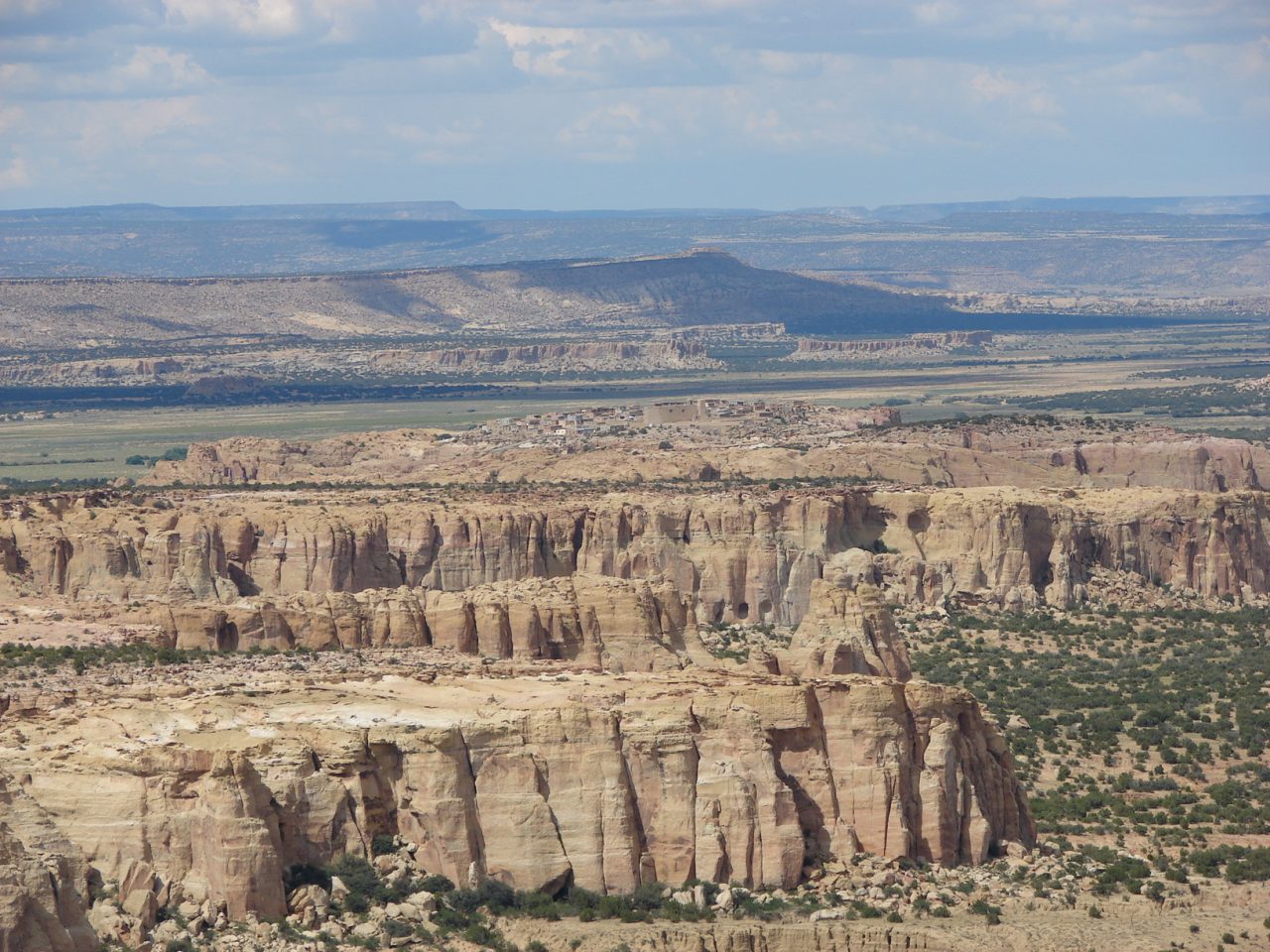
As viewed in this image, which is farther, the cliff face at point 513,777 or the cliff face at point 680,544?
the cliff face at point 680,544

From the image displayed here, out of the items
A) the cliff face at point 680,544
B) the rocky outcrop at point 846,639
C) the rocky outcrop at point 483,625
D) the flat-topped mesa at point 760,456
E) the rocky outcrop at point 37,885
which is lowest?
the flat-topped mesa at point 760,456

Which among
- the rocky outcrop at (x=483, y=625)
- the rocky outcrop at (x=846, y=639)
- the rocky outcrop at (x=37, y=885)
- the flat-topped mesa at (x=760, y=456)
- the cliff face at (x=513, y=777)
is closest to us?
the rocky outcrop at (x=37, y=885)

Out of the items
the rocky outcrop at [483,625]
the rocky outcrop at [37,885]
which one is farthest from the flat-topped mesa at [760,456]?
the rocky outcrop at [37,885]

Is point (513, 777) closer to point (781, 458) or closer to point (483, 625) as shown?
point (483, 625)

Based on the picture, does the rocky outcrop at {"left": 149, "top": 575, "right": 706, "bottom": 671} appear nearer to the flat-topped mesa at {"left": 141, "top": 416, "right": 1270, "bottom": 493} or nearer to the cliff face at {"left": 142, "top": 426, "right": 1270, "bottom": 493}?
the flat-topped mesa at {"left": 141, "top": 416, "right": 1270, "bottom": 493}

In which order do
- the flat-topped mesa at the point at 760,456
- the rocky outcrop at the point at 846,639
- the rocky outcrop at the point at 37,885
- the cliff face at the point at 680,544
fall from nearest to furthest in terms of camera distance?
the rocky outcrop at the point at 37,885, the rocky outcrop at the point at 846,639, the cliff face at the point at 680,544, the flat-topped mesa at the point at 760,456

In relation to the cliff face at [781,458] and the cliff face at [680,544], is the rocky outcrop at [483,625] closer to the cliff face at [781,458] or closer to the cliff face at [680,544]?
the cliff face at [680,544]

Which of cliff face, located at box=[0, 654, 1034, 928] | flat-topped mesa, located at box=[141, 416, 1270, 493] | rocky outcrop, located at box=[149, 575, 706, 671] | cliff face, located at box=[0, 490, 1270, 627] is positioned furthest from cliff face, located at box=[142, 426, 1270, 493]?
cliff face, located at box=[0, 654, 1034, 928]
